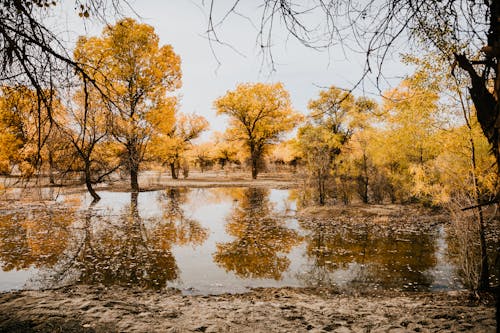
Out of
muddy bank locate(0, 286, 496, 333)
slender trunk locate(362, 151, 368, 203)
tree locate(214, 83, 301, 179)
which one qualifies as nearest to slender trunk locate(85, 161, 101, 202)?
muddy bank locate(0, 286, 496, 333)

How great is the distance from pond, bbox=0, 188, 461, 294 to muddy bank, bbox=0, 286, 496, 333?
3.11 feet

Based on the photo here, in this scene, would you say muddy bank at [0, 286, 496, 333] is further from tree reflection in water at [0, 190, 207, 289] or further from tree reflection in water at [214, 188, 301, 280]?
tree reflection in water at [214, 188, 301, 280]

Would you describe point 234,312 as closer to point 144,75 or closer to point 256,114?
point 144,75

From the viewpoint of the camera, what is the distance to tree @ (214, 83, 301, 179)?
40.3m

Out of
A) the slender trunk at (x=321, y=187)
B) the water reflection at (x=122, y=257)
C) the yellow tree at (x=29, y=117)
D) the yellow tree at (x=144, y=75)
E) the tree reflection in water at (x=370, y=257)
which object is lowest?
the tree reflection in water at (x=370, y=257)

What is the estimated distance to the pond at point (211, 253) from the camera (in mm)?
7664

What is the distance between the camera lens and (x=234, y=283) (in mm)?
7605

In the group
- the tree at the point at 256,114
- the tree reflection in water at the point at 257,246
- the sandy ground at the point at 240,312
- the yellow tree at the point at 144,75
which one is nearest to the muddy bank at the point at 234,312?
the sandy ground at the point at 240,312

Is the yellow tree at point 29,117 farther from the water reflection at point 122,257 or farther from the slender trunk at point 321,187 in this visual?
the slender trunk at point 321,187

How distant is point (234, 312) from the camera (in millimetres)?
5383

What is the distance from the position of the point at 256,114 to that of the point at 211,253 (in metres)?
32.0

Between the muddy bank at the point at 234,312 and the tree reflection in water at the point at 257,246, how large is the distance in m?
1.83

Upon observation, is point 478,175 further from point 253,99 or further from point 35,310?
point 253,99

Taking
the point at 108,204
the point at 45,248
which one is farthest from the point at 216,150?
the point at 45,248
